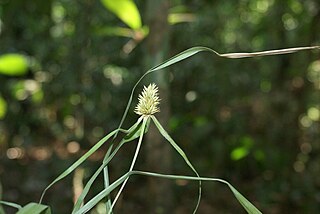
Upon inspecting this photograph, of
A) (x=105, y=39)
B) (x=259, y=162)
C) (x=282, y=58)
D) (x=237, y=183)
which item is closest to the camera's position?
(x=259, y=162)

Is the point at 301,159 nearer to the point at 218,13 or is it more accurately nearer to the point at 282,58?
the point at 282,58

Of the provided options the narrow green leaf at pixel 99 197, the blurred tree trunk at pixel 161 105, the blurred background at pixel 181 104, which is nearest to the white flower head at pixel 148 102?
the narrow green leaf at pixel 99 197

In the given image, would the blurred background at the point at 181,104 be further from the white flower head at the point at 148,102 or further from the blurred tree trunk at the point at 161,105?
the white flower head at the point at 148,102

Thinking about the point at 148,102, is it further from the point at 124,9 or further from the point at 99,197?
the point at 124,9

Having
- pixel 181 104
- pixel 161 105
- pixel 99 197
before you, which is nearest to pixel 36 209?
pixel 99 197

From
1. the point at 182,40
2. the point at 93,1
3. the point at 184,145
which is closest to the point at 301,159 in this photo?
the point at 184,145
